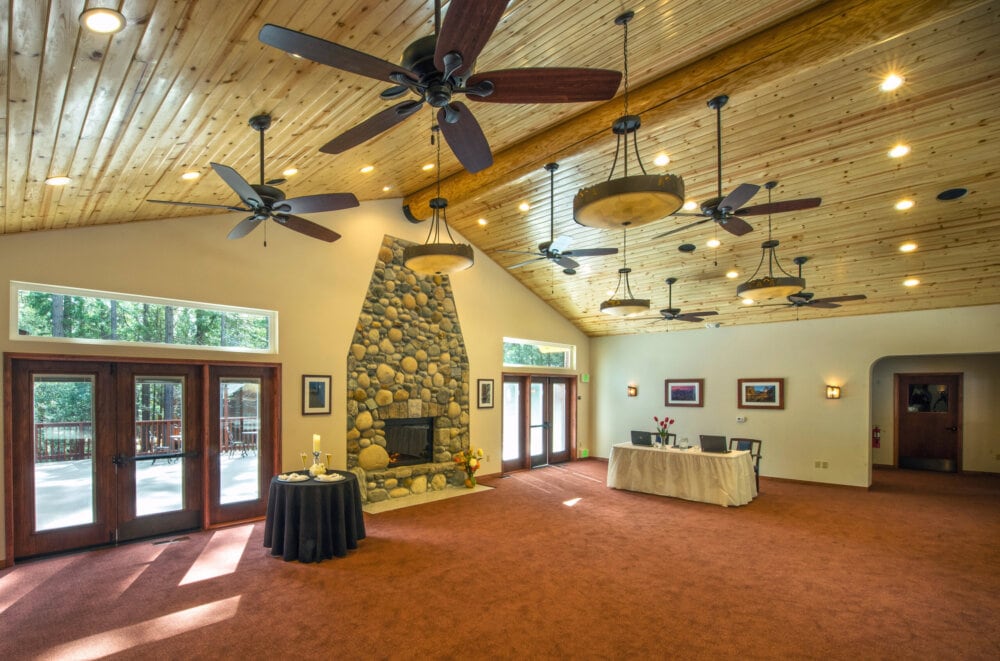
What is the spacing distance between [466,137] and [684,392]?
28.4ft

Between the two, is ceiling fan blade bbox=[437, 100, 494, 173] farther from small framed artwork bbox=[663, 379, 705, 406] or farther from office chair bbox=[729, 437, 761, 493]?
small framed artwork bbox=[663, 379, 705, 406]

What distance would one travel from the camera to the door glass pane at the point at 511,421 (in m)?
9.81

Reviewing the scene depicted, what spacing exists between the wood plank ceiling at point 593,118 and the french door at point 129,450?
160 cm

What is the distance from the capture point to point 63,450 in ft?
16.8

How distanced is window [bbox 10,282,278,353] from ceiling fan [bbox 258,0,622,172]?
13.1 feet

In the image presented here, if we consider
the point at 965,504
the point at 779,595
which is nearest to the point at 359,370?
the point at 779,595

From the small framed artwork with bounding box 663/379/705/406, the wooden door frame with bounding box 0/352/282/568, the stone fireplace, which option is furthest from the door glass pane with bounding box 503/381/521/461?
the wooden door frame with bounding box 0/352/282/568

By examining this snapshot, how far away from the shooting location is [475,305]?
9.07m

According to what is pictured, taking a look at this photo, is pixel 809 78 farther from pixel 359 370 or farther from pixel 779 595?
pixel 359 370

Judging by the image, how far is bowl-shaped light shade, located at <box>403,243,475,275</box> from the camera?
15.9ft

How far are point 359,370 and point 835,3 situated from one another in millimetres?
6404

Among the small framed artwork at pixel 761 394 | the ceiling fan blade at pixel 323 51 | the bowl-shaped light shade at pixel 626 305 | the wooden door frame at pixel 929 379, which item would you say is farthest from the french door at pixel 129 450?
the wooden door frame at pixel 929 379

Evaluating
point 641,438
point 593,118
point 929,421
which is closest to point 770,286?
point 593,118

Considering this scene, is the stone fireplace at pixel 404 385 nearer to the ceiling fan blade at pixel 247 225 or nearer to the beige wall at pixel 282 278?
the beige wall at pixel 282 278
